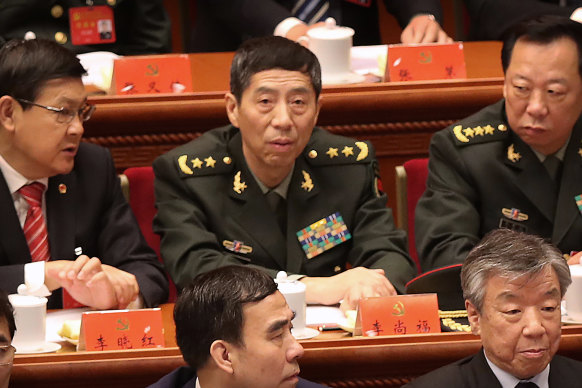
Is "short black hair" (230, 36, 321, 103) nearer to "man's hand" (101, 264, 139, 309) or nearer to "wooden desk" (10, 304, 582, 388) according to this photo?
"man's hand" (101, 264, 139, 309)

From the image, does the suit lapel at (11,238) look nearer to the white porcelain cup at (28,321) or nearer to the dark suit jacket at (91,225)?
the dark suit jacket at (91,225)

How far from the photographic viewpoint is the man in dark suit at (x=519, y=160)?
276 cm

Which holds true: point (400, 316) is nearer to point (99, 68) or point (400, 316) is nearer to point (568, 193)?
point (568, 193)


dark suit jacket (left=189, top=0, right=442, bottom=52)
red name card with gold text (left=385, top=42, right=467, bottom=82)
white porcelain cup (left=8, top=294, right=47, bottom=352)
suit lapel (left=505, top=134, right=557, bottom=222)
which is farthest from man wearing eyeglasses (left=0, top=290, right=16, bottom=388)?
dark suit jacket (left=189, top=0, right=442, bottom=52)

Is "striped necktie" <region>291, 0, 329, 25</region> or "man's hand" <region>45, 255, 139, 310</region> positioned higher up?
"striped necktie" <region>291, 0, 329, 25</region>

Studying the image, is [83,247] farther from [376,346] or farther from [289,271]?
[376,346]

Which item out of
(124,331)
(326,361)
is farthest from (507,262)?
(124,331)

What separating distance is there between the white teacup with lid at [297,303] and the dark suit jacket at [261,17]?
4.84 ft

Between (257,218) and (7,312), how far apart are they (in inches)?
33.5

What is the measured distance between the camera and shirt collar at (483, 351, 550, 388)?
215 cm

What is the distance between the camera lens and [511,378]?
7.05 feet

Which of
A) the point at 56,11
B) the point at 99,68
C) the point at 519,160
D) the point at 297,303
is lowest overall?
the point at 297,303

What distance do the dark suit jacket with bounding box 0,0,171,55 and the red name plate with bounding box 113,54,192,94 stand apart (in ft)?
1.88

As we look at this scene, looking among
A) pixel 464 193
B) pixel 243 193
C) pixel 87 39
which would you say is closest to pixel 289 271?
pixel 243 193
